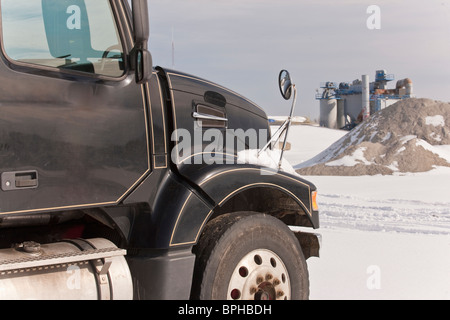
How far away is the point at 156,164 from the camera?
3.96m

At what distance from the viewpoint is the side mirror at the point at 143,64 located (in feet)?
12.1

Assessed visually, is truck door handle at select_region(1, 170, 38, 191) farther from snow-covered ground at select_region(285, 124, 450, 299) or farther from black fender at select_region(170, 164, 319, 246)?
snow-covered ground at select_region(285, 124, 450, 299)

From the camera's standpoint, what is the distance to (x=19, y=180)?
331cm

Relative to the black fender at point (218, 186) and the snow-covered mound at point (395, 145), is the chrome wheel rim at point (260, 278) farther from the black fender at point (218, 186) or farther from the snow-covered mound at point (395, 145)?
the snow-covered mound at point (395, 145)

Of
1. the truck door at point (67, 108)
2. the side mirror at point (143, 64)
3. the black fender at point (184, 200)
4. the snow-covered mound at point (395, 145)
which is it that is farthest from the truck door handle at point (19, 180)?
the snow-covered mound at point (395, 145)

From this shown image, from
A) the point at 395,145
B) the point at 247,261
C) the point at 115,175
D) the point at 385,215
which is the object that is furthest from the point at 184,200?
the point at 395,145

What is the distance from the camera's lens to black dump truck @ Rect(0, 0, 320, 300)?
133 inches

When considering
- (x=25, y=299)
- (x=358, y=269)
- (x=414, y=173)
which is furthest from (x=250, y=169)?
(x=414, y=173)

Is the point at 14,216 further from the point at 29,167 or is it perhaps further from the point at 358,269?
the point at 358,269

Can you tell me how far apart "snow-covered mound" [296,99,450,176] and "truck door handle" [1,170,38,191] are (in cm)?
1608

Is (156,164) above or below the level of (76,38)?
below

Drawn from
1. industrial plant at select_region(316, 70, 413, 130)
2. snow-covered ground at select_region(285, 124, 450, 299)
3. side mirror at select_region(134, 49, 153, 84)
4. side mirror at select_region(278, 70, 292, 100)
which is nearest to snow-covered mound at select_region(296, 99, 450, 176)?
snow-covered ground at select_region(285, 124, 450, 299)

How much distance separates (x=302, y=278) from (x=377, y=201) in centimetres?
877
